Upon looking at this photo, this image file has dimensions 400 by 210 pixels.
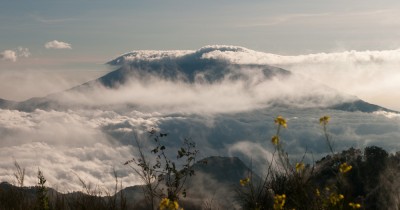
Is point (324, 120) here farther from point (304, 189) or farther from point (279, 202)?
point (279, 202)

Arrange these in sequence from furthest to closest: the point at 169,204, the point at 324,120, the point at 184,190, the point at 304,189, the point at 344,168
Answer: the point at 184,190
the point at 304,189
the point at 324,120
the point at 344,168
the point at 169,204

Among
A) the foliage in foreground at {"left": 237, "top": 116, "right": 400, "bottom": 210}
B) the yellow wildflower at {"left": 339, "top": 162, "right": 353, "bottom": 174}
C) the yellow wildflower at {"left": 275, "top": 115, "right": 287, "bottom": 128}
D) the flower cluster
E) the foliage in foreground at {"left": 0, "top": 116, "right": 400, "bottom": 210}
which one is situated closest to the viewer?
the flower cluster

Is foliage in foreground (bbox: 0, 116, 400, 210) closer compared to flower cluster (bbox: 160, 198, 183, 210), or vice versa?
flower cluster (bbox: 160, 198, 183, 210)

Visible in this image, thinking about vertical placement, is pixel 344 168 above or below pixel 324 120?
below

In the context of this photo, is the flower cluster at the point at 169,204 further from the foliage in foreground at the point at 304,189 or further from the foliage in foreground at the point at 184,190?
the foliage in foreground at the point at 304,189

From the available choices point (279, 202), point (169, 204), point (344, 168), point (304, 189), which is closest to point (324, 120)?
point (344, 168)

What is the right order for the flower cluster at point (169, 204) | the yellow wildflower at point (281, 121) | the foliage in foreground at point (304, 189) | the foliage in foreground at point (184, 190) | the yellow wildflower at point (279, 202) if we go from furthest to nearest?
the foliage in foreground at point (184, 190) < the foliage in foreground at point (304, 189) < the yellow wildflower at point (281, 121) < the yellow wildflower at point (279, 202) < the flower cluster at point (169, 204)

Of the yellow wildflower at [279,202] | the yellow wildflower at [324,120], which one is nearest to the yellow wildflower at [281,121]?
the yellow wildflower at [324,120]

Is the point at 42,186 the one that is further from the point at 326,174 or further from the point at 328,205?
the point at 326,174

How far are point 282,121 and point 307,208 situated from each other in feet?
5.15

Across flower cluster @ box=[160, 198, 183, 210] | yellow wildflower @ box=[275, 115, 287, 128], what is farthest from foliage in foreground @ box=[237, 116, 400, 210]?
flower cluster @ box=[160, 198, 183, 210]

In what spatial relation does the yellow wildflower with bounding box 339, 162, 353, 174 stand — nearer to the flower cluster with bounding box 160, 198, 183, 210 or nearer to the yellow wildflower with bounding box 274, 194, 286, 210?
the yellow wildflower with bounding box 274, 194, 286, 210

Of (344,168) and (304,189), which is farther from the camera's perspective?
(304,189)

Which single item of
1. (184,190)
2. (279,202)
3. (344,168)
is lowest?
(184,190)
